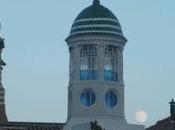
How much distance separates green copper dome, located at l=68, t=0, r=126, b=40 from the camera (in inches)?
3829

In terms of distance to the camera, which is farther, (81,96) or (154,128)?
(154,128)

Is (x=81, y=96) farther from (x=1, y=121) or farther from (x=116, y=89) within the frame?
(x=1, y=121)

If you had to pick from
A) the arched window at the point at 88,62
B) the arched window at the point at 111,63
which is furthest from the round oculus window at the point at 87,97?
the arched window at the point at 111,63

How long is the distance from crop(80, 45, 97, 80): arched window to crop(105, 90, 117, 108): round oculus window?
252 cm

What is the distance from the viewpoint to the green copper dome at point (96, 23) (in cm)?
9725

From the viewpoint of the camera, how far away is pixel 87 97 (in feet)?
316

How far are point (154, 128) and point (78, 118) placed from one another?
14.2 meters

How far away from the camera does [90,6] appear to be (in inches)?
3967

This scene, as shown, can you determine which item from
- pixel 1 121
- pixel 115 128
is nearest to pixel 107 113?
pixel 115 128

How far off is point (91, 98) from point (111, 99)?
2480mm

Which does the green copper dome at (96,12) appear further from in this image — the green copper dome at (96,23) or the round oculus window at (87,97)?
the round oculus window at (87,97)

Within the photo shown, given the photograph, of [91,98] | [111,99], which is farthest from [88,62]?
[111,99]

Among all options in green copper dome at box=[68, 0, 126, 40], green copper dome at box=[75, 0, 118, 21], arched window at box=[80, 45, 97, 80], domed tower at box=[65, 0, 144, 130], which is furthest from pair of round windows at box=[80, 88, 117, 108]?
green copper dome at box=[75, 0, 118, 21]

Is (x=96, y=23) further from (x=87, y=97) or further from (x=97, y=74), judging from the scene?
(x=87, y=97)
